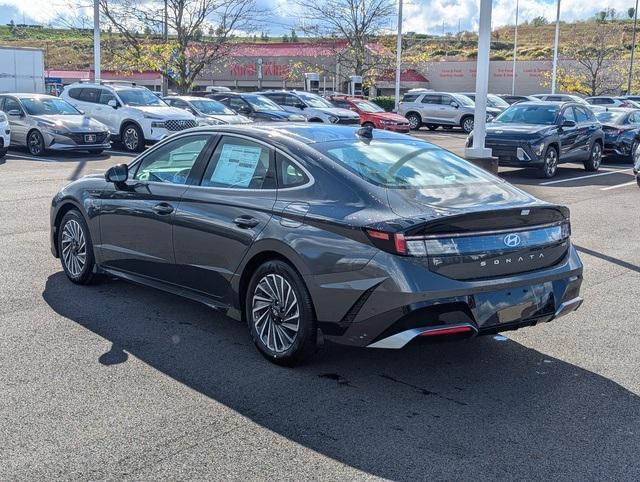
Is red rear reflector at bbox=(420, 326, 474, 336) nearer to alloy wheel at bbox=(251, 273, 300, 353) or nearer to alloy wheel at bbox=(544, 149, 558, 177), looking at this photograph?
alloy wheel at bbox=(251, 273, 300, 353)

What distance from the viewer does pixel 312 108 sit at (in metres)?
28.5

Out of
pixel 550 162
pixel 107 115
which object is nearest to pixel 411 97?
pixel 107 115

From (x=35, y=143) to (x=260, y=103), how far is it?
27.3 ft

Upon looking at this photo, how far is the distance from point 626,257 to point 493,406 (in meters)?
5.03

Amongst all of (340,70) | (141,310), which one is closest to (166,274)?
(141,310)

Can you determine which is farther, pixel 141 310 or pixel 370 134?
pixel 141 310

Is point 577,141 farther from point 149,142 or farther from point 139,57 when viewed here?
point 139,57

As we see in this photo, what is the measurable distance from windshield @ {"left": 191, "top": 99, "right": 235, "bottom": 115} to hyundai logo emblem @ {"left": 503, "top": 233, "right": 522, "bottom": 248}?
725 inches

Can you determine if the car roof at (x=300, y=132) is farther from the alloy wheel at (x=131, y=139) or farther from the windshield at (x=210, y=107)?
the windshield at (x=210, y=107)

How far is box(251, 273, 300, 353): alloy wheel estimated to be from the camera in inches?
200

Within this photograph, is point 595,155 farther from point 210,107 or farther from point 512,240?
point 512,240

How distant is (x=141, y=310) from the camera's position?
643cm

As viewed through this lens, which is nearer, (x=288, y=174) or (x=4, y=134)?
(x=288, y=174)

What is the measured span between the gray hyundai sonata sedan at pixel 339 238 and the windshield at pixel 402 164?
0.02 metres
